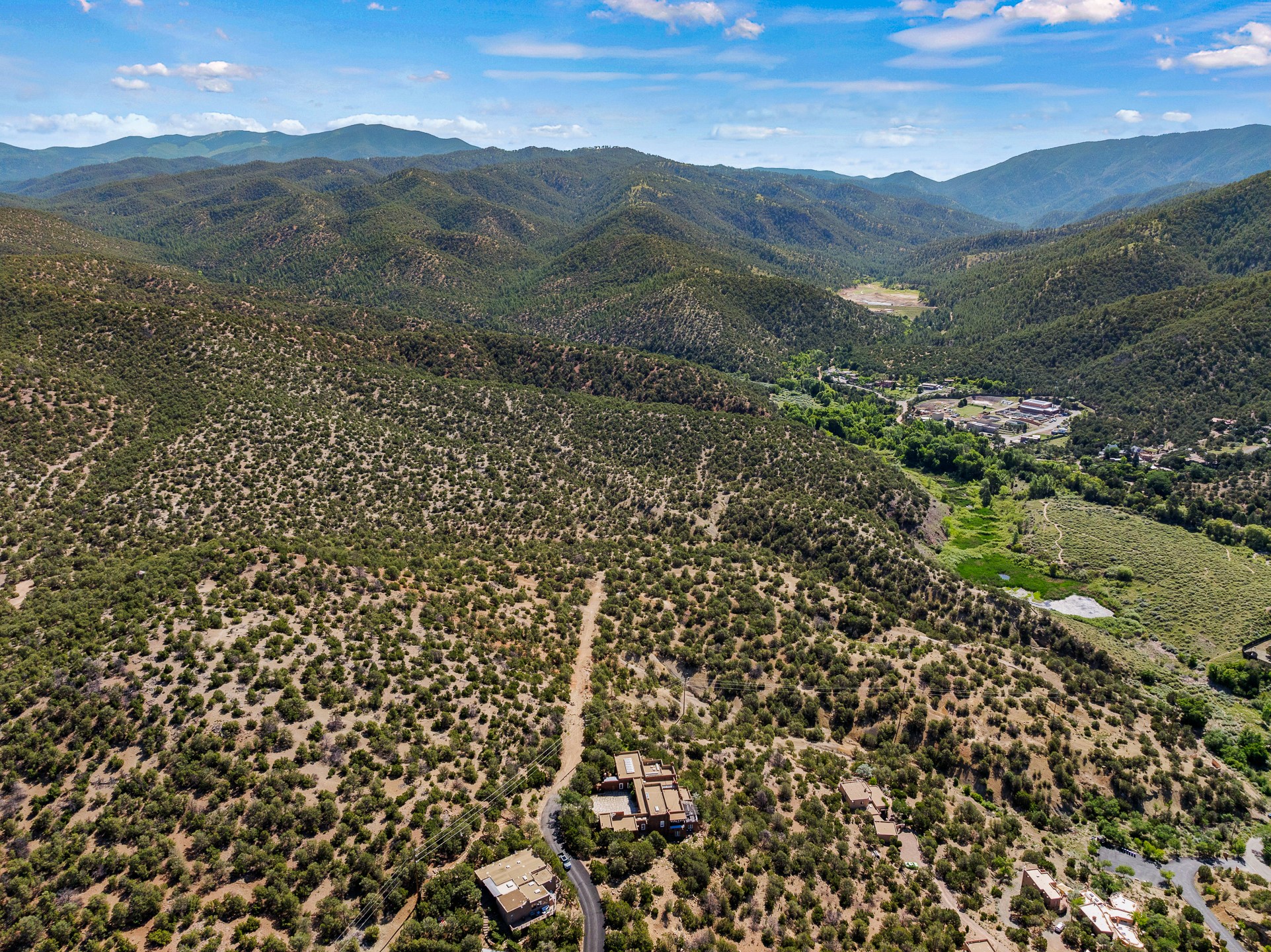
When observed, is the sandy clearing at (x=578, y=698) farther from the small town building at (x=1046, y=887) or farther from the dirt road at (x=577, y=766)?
the small town building at (x=1046, y=887)

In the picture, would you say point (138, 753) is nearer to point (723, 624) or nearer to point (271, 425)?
point (723, 624)

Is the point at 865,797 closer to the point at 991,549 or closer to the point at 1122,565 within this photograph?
the point at 991,549

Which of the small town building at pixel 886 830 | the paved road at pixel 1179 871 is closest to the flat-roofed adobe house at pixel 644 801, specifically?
the small town building at pixel 886 830

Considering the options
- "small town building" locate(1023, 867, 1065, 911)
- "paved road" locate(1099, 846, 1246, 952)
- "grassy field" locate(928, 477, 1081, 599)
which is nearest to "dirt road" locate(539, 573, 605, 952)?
"small town building" locate(1023, 867, 1065, 911)

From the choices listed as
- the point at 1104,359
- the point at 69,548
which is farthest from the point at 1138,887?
the point at 1104,359

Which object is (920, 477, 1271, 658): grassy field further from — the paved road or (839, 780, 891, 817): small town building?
(839, 780, 891, 817): small town building

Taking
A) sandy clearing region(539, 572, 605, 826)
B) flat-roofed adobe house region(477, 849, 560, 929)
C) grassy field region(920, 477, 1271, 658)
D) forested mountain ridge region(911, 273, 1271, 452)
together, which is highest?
forested mountain ridge region(911, 273, 1271, 452)
